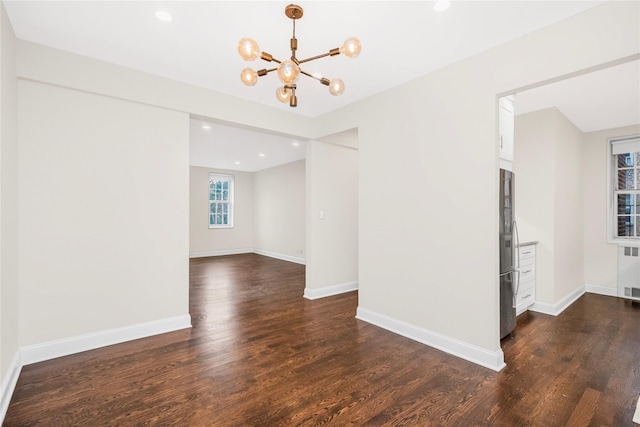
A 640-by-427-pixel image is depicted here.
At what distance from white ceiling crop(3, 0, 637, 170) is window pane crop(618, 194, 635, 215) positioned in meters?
2.75

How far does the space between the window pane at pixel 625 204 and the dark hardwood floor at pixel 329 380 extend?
2105mm

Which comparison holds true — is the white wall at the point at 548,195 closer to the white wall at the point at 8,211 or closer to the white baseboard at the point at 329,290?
the white baseboard at the point at 329,290

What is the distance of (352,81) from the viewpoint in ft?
10.5

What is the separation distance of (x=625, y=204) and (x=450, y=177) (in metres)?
4.24

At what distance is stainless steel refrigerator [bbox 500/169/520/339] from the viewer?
9.45 ft

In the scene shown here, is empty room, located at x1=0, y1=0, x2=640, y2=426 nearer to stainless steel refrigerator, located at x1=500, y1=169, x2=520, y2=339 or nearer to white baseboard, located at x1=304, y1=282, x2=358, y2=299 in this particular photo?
stainless steel refrigerator, located at x1=500, y1=169, x2=520, y2=339

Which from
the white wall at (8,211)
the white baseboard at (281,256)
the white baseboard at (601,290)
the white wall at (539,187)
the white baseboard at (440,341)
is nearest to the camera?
the white wall at (8,211)

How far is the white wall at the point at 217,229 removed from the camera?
875cm

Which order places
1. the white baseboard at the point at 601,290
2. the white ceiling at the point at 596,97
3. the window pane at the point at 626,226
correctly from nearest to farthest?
the white ceiling at the point at 596,97 < the white baseboard at the point at 601,290 < the window pane at the point at 626,226

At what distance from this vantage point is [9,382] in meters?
2.09

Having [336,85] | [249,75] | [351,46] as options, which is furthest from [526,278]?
[249,75]


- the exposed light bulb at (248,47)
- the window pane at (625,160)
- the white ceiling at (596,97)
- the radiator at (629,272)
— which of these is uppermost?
the white ceiling at (596,97)

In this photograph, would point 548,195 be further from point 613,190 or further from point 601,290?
point 601,290

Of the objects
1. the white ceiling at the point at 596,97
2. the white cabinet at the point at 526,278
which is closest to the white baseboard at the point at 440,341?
the white cabinet at the point at 526,278
